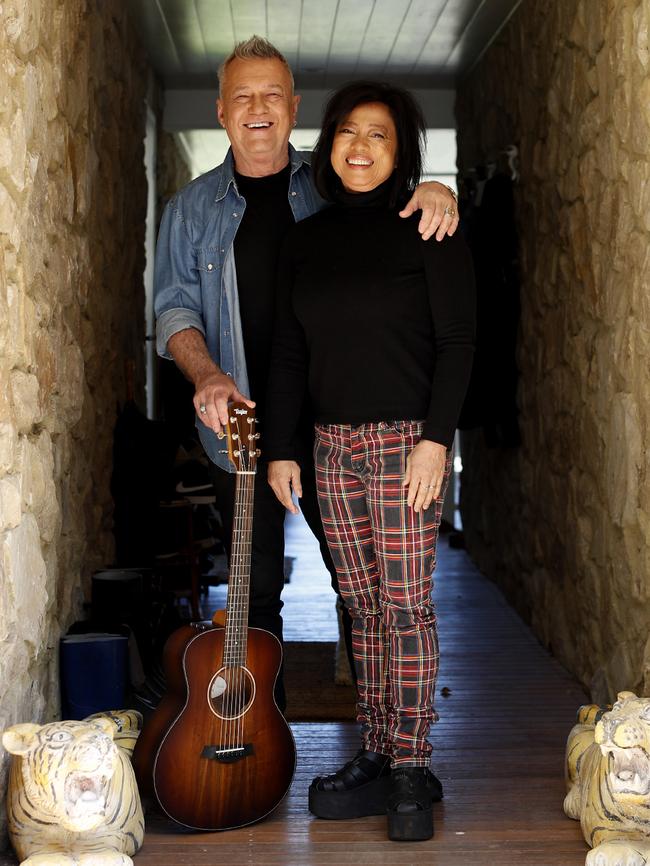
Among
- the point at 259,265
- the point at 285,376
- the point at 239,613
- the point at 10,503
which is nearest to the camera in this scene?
the point at 10,503

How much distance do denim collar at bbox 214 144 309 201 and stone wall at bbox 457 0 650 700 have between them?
2.83 feet

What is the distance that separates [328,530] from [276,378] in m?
0.37

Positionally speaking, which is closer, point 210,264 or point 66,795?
point 66,795

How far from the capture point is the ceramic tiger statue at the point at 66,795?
2045 mm

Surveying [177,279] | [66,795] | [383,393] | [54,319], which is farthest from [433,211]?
[66,795]

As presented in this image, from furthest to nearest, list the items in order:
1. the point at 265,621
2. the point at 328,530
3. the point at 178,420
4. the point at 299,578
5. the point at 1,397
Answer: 1. the point at 299,578
2. the point at 178,420
3. the point at 265,621
4. the point at 328,530
5. the point at 1,397

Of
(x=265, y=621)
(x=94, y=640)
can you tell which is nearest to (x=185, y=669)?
(x=265, y=621)

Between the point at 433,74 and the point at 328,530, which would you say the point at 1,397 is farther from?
the point at 433,74

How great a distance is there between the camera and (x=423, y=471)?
7.45 feet

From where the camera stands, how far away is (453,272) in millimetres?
2312

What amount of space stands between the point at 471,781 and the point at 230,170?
1.64 meters

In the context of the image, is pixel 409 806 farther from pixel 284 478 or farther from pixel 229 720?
pixel 284 478

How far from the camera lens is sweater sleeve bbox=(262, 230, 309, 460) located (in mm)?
2463

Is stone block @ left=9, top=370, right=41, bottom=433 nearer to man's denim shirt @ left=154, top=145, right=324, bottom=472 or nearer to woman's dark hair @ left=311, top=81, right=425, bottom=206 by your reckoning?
man's denim shirt @ left=154, top=145, right=324, bottom=472
